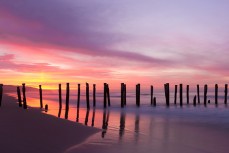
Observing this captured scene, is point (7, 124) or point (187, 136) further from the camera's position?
point (187, 136)

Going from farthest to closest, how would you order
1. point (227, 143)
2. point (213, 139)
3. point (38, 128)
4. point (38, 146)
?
point (213, 139) → point (227, 143) → point (38, 128) → point (38, 146)

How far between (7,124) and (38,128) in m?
0.98

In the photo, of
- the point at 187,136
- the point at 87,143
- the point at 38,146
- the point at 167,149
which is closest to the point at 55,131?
the point at 87,143

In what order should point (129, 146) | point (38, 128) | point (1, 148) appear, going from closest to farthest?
point (1, 148) → point (129, 146) → point (38, 128)

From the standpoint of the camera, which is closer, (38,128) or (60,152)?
(60,152)

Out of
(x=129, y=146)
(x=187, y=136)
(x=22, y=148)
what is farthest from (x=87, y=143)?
(x=187, y=136)

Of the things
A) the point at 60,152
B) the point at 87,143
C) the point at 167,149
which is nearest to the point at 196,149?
the point at 167,149

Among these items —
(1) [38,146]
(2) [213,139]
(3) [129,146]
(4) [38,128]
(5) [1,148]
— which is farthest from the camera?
(2) [213,139]

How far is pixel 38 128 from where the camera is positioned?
9336 millimetres

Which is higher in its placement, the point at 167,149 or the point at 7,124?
the point at 7,124

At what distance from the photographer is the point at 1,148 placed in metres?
6.49

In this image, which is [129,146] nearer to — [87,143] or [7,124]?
[87,143]

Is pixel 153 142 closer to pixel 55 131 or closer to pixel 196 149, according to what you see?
pixel 196 149

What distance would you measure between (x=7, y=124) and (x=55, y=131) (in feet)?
4.92
